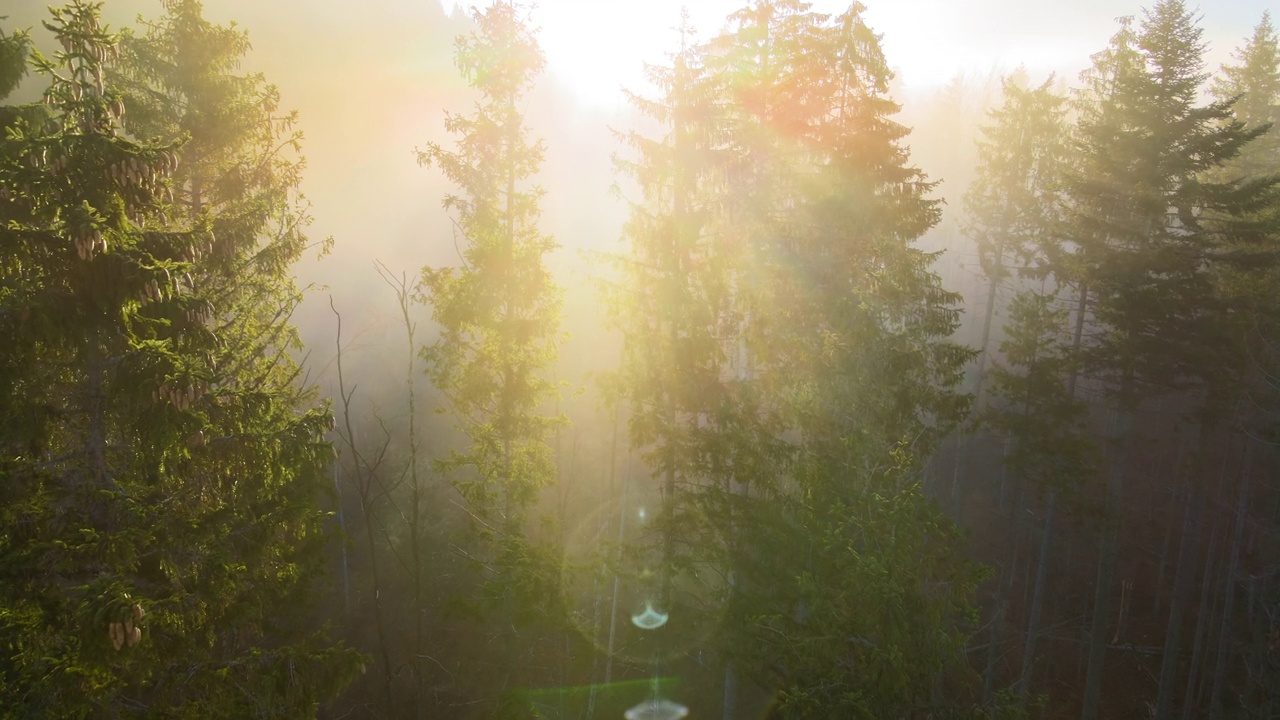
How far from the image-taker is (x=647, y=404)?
12.9m

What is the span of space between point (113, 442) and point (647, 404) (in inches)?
337

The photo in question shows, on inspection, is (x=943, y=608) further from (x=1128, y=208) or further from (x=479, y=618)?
(x=1128, y=208)

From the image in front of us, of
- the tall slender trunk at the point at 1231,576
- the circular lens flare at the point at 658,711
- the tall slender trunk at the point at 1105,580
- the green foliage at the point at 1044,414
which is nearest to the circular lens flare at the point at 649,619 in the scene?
the circular lens flare at the point at 658,711

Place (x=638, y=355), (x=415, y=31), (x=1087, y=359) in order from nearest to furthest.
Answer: (x=638, y=355), (x=1087, y=359), (x=415, y=31)

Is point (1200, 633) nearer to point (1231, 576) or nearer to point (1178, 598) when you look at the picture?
point (1178, 598)

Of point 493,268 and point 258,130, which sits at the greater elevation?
point 258,130

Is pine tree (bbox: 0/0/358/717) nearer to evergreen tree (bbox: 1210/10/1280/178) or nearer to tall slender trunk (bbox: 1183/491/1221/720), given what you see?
tall slender trunk (bbox: 1183/491/1221/720)

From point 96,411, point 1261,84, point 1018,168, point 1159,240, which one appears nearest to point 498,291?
point 96,411

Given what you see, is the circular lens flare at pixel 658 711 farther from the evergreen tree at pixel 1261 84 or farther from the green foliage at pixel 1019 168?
the evergreen tree at pixel 1261 84

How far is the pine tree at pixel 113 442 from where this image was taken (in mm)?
5625

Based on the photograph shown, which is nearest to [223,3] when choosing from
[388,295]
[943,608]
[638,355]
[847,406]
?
[388,295]

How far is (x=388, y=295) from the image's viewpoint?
40.8 meters

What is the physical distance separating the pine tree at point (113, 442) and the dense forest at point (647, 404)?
4 centimetres

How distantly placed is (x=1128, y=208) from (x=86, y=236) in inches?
779
